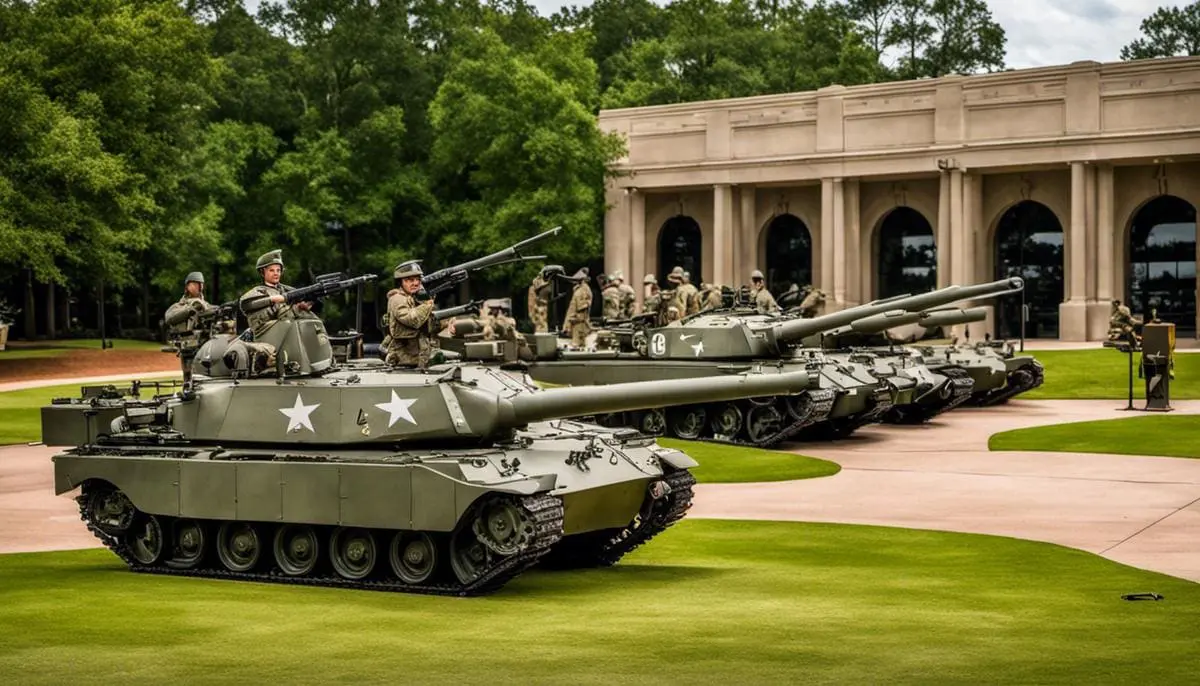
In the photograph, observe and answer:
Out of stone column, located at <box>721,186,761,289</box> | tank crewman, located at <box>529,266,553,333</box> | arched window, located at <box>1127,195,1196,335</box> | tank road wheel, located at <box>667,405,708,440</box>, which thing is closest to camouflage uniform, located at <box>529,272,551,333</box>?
tank crewman, located at <box>529,266,553,333</box>

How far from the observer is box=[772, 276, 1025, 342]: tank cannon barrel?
2552 centimetres

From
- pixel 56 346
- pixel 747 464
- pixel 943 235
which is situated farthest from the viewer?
pixel 943 235

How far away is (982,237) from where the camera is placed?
189ft

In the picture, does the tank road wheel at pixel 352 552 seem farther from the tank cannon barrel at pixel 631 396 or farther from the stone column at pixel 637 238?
the stone column at pixel 637 238

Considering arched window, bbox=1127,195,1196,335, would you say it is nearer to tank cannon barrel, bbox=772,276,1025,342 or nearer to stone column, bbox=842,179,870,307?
stone column, bbox=842,179,870,307

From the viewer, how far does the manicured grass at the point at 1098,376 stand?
40844 millimetres

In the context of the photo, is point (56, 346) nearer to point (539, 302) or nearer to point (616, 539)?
point (539, 302)

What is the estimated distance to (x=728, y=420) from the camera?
29469 mm

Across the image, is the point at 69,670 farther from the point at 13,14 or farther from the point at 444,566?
the point at 13,14

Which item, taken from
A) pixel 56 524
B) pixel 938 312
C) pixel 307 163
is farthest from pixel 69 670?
pixel 307 163

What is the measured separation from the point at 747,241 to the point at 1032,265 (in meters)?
10.3

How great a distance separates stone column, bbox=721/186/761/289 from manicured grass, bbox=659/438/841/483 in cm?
3533

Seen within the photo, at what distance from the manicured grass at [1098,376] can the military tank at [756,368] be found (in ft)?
35.9

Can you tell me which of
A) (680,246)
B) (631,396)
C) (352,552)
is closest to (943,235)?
(680,246)
